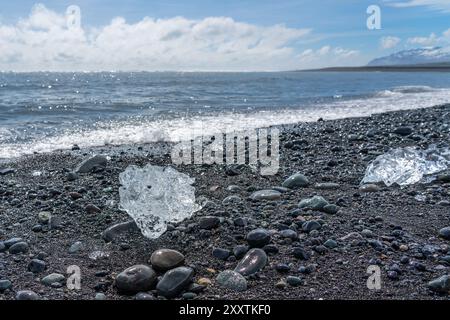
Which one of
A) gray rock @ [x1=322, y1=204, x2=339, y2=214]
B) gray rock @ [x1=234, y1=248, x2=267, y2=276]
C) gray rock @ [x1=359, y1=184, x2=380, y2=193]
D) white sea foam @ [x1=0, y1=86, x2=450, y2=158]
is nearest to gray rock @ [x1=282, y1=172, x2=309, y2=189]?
gray rock @ [x1=359, y1=184, x2=380, y2=193]

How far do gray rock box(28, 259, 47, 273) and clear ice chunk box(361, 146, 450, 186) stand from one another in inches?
151

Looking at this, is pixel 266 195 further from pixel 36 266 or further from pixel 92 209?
pixel 36 266

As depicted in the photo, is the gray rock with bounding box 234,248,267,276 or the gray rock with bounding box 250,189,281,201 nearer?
the gray rock with bounding box 234,248,267,276

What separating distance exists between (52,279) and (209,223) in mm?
1411

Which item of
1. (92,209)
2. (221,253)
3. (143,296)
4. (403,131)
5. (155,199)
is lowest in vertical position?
(143,296)

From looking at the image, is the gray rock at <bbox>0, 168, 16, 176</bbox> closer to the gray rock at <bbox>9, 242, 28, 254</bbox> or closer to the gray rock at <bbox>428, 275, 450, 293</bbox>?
the gray rock at <bbox>9, 242, 28, 254</bbox>

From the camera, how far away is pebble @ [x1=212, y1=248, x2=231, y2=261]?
3735mm

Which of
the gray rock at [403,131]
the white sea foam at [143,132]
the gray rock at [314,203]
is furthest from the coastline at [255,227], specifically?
the white sea foam at [143,132]

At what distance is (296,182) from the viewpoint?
5.68 meters

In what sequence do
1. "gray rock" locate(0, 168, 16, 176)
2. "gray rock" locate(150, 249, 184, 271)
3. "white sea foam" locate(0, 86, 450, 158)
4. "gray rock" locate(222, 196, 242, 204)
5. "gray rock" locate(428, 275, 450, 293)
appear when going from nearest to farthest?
"gray rock" locate(428, 275, 450, 293) → "gray rock" locate(150, 249, 184, 271) → "gray rock" locate(222, 196, 242, 204) → "gray rock" locate(0, 168, 16, 176) → "white sea foam" locate(0, 86, 450, 158)

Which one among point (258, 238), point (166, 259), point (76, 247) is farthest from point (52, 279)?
point (258, 238)

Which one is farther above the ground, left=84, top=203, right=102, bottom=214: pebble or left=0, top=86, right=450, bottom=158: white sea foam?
left=0, top=86, right=450, bottom=158: white sea foam

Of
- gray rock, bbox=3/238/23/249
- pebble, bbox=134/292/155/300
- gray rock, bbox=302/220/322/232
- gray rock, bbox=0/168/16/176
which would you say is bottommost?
pebble, bbox=134/292/155/300

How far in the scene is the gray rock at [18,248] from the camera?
155 inches
